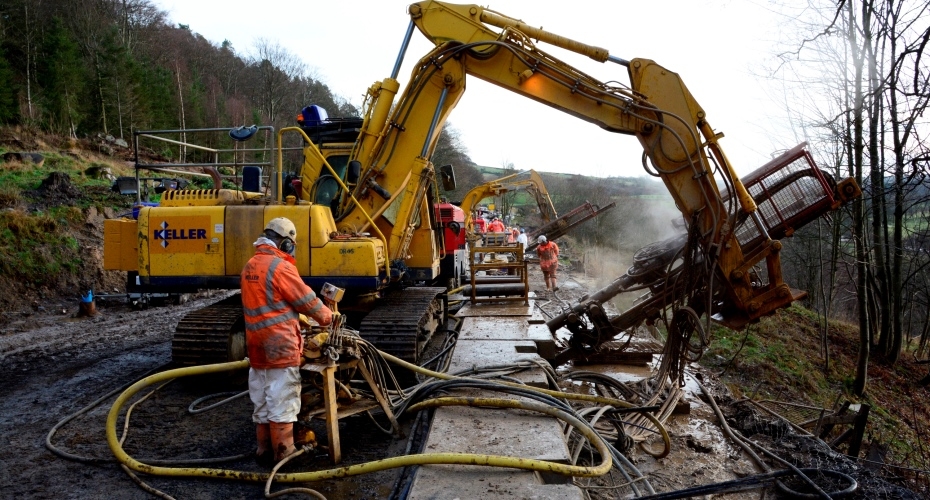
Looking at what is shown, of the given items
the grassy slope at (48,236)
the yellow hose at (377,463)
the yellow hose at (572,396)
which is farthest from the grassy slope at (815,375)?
the grassy slope at (48,236)

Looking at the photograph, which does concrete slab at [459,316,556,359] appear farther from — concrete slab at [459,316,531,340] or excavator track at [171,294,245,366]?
excavator track at [171,294,245,366]

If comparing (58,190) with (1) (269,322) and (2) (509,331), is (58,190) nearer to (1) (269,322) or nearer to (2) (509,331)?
(2) (509,331)

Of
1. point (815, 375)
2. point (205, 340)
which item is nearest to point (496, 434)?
point (205, 340)

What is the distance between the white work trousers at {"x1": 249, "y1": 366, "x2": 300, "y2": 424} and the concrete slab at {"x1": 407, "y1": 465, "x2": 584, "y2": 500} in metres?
1.14

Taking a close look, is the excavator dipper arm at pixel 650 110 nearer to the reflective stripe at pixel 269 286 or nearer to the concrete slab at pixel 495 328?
the concrete slab at pixel 495 328

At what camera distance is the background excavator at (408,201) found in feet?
18.8

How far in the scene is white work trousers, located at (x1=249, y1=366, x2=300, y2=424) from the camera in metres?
3.98

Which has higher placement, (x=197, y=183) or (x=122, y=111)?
(x=122, y=111)

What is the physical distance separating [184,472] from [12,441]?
1894 mm

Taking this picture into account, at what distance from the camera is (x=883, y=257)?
1435cm

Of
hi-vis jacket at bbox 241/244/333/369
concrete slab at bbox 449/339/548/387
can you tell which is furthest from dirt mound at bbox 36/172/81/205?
hi-vis jacket at bbox 241/244/333/369

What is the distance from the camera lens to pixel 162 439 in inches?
182

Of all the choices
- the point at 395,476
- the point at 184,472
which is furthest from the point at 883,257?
the point at 184,472

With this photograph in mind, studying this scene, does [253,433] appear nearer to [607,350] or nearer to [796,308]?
[607,350]
